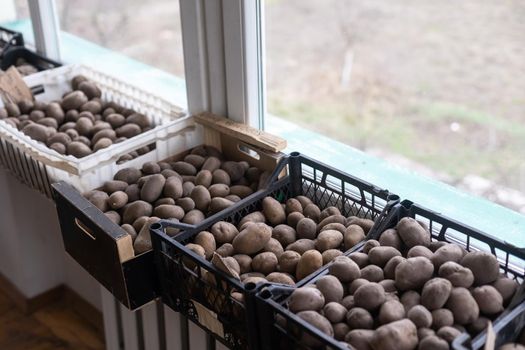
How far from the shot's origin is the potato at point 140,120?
5.63 feet

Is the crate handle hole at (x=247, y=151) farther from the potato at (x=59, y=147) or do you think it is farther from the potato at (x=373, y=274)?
the potato at (x=373, y=274)

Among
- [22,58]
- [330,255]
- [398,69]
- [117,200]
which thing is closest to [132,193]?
[117,200]

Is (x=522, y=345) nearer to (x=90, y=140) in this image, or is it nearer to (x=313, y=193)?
(x=313, y=193)

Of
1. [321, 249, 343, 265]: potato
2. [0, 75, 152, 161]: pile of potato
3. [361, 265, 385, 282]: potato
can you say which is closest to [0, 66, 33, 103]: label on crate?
[0, 75, 152, 161]: pile of potato

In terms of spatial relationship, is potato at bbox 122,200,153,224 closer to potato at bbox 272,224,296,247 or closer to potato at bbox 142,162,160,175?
potato at bbox 142,162,160,175

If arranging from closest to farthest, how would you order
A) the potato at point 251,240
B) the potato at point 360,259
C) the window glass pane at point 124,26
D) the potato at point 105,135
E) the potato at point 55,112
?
1. the potato at point 360,259
2. the potato at point 251,240
3. the potato at point 105,135
4. the potato at point 55,112
5. the window glass pane at point 124,26

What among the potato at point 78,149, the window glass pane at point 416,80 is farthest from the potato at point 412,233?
the potato at point 78,149

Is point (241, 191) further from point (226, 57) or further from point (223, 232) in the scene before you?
point (226, 57)

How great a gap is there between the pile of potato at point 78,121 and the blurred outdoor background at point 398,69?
0.25 m

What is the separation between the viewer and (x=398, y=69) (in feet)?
9.46

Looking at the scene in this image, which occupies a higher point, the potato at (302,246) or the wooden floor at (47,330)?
the potato at (302,246)

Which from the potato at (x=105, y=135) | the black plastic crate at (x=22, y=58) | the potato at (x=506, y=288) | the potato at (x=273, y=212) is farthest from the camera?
the black plastic crate at (x=22, y=58)

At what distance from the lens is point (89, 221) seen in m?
1.24

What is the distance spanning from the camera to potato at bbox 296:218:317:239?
1269 millimetres
